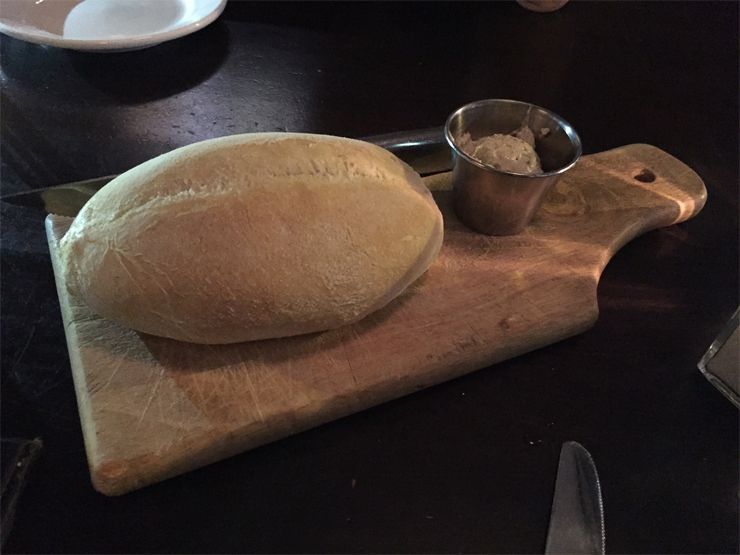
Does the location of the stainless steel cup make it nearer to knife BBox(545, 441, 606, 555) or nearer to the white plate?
knife BBox(545, 441, 606, 555)

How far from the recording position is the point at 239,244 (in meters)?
0.65

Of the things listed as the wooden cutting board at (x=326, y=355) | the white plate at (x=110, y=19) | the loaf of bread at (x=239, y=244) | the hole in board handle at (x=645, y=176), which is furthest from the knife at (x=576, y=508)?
the white plate at (x=110, y=19)

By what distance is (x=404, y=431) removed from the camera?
702 millimetres

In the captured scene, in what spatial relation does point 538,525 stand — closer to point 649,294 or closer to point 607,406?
point 607,406

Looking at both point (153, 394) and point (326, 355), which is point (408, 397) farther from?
point (153, 394)

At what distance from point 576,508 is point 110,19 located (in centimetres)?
160

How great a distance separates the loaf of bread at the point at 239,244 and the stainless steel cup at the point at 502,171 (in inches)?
8.0

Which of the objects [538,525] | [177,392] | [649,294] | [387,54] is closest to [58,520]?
[177,392]

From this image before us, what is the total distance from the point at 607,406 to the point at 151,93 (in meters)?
1.27

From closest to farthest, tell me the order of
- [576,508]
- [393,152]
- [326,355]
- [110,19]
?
[576,508]
[326,355]
[393,152]
[110,19]

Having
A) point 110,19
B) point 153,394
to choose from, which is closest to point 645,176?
point 153,394

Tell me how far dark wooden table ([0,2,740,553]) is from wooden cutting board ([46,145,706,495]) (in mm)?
43

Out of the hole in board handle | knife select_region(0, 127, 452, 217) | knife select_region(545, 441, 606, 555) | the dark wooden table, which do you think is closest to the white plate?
the dark wooden table

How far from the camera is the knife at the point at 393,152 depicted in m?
0.88
